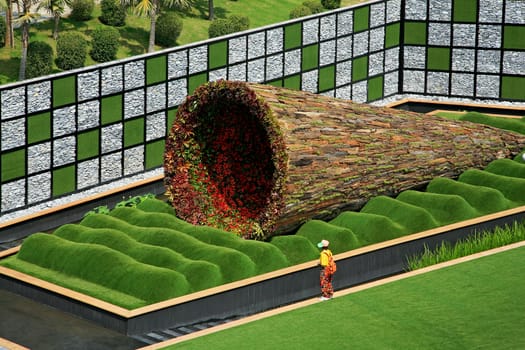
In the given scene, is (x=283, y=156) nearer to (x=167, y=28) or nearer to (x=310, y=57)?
(x=310, y=57)

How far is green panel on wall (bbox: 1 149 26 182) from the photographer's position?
30.1 meters

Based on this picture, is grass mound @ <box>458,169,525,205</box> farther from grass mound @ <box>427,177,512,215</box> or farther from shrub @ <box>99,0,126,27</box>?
shrub @ <box>99,0,126,27</box>

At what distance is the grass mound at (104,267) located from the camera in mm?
25047

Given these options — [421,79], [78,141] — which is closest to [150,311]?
[78,141]

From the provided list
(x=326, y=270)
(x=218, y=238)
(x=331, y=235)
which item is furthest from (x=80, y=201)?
(x=326, y=270)

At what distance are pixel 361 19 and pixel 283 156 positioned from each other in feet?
43.0

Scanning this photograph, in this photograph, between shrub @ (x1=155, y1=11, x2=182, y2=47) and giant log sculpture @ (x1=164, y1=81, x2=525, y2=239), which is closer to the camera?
giant log sculpture @ (x1=164, y1=81, x2=525, y2=239)

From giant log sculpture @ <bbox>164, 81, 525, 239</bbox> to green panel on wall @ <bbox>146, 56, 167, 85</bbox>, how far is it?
4076mm

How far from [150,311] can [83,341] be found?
1381 mm

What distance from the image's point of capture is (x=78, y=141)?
31625 mm

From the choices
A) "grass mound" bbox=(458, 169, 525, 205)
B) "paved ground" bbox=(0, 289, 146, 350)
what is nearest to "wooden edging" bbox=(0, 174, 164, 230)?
"paved ground" bbox=(0, 289, 146, 350)

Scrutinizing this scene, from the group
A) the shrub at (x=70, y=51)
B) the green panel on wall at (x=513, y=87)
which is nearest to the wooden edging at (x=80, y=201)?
the green panel on wall at (x=513, y=87)

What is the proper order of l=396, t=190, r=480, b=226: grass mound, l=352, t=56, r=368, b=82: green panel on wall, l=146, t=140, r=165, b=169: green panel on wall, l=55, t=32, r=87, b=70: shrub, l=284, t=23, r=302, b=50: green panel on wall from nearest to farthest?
l=396, t=190, r=480, b=226: grass mound
l=146, t=140, r=165, b=169: green panel on wall
l=284, t=23, r=302, b=50: green panel on wall
l=352, t=56, r=368, b=82: green panel on wall
l=55, t=32, r=87, b=70: shrub

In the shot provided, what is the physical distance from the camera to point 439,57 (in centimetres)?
4100
